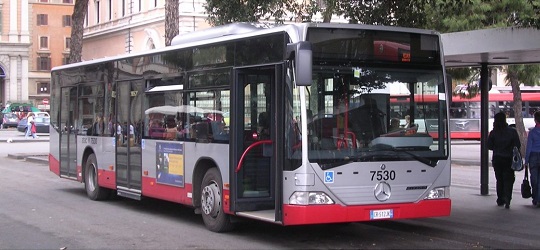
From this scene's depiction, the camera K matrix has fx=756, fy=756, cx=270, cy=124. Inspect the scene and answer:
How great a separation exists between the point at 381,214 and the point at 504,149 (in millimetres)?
4776

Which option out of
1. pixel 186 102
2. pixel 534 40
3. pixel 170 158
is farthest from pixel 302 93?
pixel 534 40

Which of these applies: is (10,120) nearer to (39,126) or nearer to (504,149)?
(39,126)

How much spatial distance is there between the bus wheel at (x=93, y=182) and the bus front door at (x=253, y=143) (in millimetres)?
6095

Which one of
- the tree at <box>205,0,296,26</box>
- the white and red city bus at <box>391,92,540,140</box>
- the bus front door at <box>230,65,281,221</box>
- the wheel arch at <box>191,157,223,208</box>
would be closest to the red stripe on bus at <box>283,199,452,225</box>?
the bus front door at <box>230,65,281,221</box>

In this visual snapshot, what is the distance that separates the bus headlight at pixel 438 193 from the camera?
10.4 m

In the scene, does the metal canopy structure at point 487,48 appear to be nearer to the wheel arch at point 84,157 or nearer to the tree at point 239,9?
the tree at point 239,9

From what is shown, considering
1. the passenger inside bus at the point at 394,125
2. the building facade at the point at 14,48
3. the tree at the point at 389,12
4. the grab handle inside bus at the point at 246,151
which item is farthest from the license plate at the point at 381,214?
the building facade at the point at 14,48

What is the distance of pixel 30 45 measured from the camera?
3501 inches

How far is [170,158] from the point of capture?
1275 cm

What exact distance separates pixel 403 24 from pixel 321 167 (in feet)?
21.3

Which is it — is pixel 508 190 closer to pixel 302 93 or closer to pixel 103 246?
pixel 302 93

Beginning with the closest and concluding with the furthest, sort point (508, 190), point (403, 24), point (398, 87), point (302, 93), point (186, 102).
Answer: point (302, 93)
point (398, 87)
point (186, 102)
point (508, 190)
point (403, 24)

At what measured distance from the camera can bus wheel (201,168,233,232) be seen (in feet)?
36.8

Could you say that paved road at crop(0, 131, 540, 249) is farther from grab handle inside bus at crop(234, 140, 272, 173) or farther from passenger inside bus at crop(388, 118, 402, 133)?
passenger inside bus at crop(388, 118, 402, 133)
